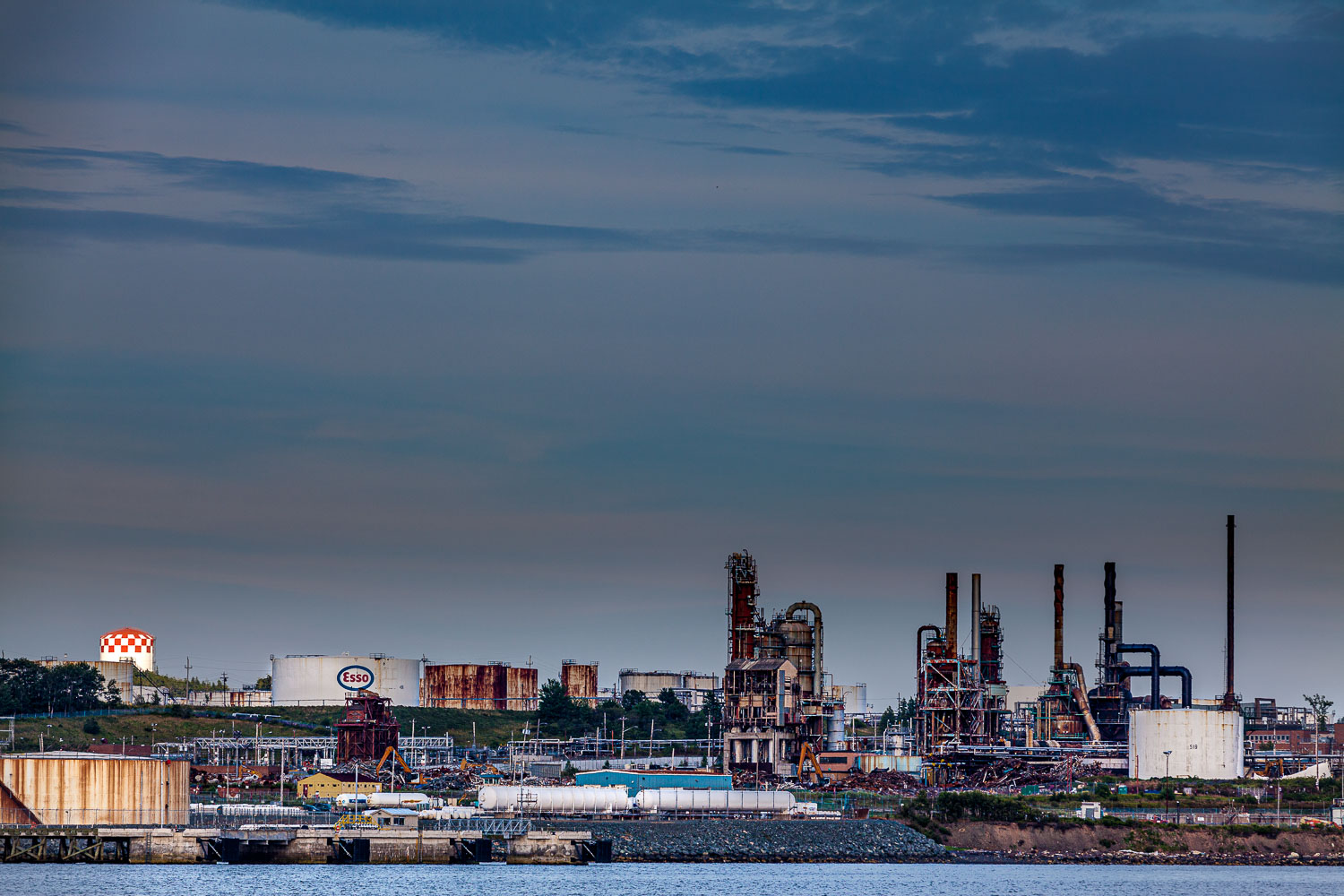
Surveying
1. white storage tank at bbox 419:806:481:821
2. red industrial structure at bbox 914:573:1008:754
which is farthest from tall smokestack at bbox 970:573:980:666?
white storage tank at bbox 419:806:481:821

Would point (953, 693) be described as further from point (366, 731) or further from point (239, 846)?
point (239, 846)

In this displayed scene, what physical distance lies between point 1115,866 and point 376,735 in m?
67.3

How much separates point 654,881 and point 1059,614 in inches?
3703

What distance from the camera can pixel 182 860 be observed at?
10456 cm

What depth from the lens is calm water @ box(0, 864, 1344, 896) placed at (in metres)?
91.9

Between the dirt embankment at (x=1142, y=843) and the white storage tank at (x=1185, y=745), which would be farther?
the white storage tank at (x=1185, y=745)

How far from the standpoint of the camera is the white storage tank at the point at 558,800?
126 metres

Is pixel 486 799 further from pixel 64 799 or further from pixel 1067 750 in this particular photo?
pixel 1067 750

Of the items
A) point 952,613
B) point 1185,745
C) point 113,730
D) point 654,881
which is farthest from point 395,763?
point 654,881

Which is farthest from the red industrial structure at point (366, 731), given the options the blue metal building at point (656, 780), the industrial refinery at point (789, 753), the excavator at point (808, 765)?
the blue metal building at point (656, 780)

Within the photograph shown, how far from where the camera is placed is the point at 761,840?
122 metres

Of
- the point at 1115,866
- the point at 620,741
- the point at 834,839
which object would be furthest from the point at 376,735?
the point at 1115,866

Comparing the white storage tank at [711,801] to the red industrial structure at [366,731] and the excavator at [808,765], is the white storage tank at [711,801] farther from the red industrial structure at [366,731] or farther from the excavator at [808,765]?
the red industrial structure at [366,731]

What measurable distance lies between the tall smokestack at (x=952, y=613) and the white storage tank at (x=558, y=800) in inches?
2128
